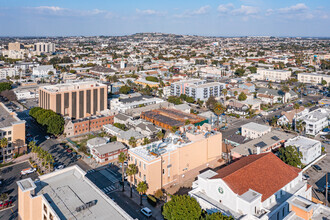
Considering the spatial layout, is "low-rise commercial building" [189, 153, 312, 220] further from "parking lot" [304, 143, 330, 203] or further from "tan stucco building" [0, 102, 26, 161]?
"tan stucco building" [0, 102, 26, 161]

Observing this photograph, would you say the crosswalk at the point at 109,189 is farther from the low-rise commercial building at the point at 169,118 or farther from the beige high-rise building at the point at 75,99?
the beige high-rise building at the point at 75,99

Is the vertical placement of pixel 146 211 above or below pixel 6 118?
below

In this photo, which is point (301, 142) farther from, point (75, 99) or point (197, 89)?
point (75, 99)

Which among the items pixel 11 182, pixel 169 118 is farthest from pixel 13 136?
pixel 169 118

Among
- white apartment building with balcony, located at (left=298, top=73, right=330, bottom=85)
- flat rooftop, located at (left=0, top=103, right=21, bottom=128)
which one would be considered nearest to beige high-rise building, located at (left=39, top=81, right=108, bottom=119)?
flat rooftop, located at (left=0, top=103, right=21, bottom=128)

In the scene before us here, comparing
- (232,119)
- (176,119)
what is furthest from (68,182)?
(232,119)

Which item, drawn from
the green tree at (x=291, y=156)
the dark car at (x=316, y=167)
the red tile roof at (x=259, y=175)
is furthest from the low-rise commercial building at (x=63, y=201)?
the dark car at (x=316, y=167)
